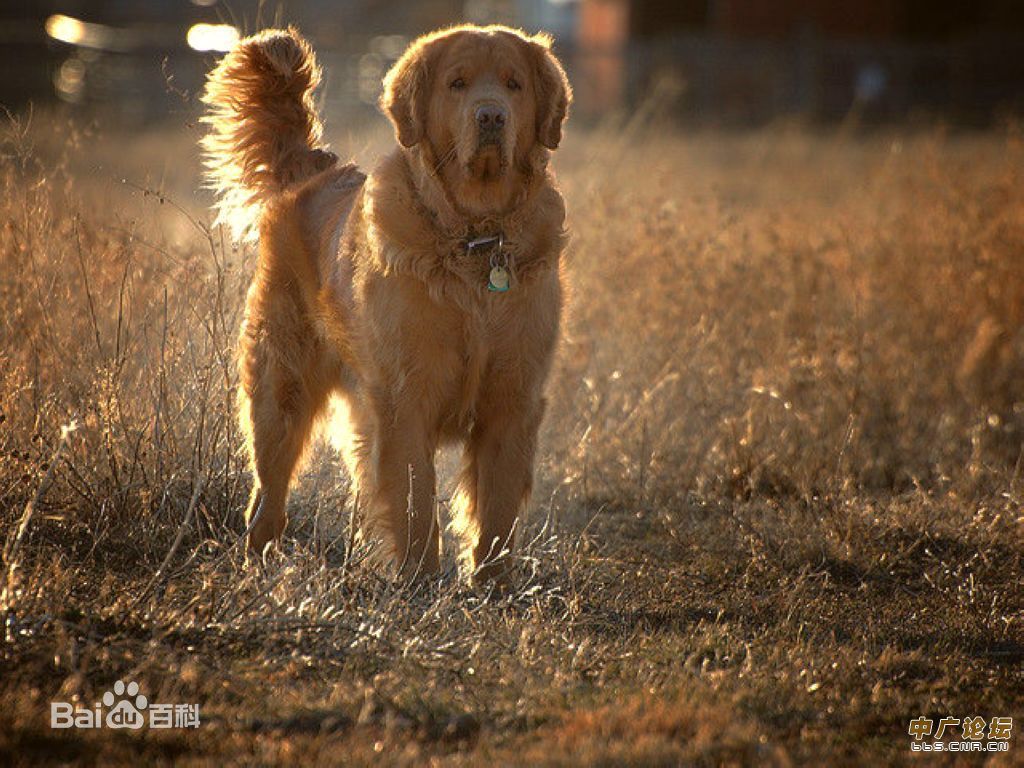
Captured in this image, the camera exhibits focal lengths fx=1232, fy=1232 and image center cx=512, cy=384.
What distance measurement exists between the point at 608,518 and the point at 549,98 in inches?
68.8

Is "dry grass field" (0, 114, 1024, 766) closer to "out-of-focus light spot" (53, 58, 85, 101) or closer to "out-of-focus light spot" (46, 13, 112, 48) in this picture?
"out-of-focus light spot" (53, 58, 85, 101)

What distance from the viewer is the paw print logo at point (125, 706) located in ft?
9.49

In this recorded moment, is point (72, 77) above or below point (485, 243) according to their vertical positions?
above

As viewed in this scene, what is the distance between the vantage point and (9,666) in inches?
121

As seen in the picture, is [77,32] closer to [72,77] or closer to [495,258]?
[72,77]

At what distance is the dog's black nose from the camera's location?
3.95 meters

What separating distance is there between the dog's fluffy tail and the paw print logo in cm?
249

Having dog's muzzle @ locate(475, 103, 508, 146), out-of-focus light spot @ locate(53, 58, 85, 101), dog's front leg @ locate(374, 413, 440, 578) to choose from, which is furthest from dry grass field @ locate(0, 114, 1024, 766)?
out-of-focus light spot @ locate(53, 58, 85, 101)

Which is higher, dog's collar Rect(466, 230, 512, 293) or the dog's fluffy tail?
the dog's fluffy tail

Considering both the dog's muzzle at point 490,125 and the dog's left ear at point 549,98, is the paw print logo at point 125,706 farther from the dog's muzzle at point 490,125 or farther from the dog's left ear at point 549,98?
the dog's left ear at point 549,98

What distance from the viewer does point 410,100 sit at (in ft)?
13.6

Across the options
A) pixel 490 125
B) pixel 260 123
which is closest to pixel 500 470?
pixel 490 125

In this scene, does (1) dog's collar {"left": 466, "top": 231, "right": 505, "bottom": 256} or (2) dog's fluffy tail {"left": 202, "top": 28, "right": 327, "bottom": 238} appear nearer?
(1) dog's collar {"left": 466, "top": 231, "right": 505, "bottom": 256}

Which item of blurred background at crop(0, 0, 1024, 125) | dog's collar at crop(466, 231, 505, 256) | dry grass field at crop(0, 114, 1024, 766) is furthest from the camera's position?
blurred background at crop(0, 0, 1024, 125)
